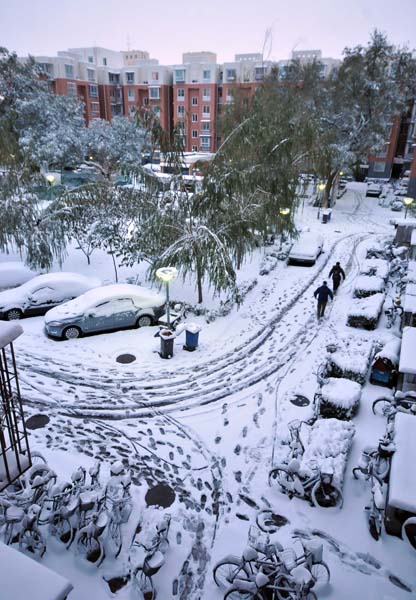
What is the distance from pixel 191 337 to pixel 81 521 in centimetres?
656

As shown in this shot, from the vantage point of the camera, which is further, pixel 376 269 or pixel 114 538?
pixel 376 269

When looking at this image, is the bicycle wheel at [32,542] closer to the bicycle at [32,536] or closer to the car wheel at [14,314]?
the bicycle at [32,536]

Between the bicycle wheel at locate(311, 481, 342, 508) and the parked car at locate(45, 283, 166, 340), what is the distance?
8022mm

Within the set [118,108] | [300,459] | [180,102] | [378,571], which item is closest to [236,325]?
[300,459]

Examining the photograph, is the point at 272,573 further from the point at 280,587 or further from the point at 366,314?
the point at 366,314

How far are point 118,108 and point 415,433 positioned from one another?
62.9 metres

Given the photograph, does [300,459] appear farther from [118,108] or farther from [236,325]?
[118,108]

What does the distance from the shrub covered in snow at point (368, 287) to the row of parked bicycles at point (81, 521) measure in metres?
11.5

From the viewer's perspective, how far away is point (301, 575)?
16.8ft

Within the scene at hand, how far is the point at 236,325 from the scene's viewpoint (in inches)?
544

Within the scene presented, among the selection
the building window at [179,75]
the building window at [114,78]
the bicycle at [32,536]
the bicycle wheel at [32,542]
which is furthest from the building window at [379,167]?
the bicycle wheel at [32,542]

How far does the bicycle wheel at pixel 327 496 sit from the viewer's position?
265 inches

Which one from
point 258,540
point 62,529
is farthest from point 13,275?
point 258,540

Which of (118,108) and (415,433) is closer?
(415,433)
